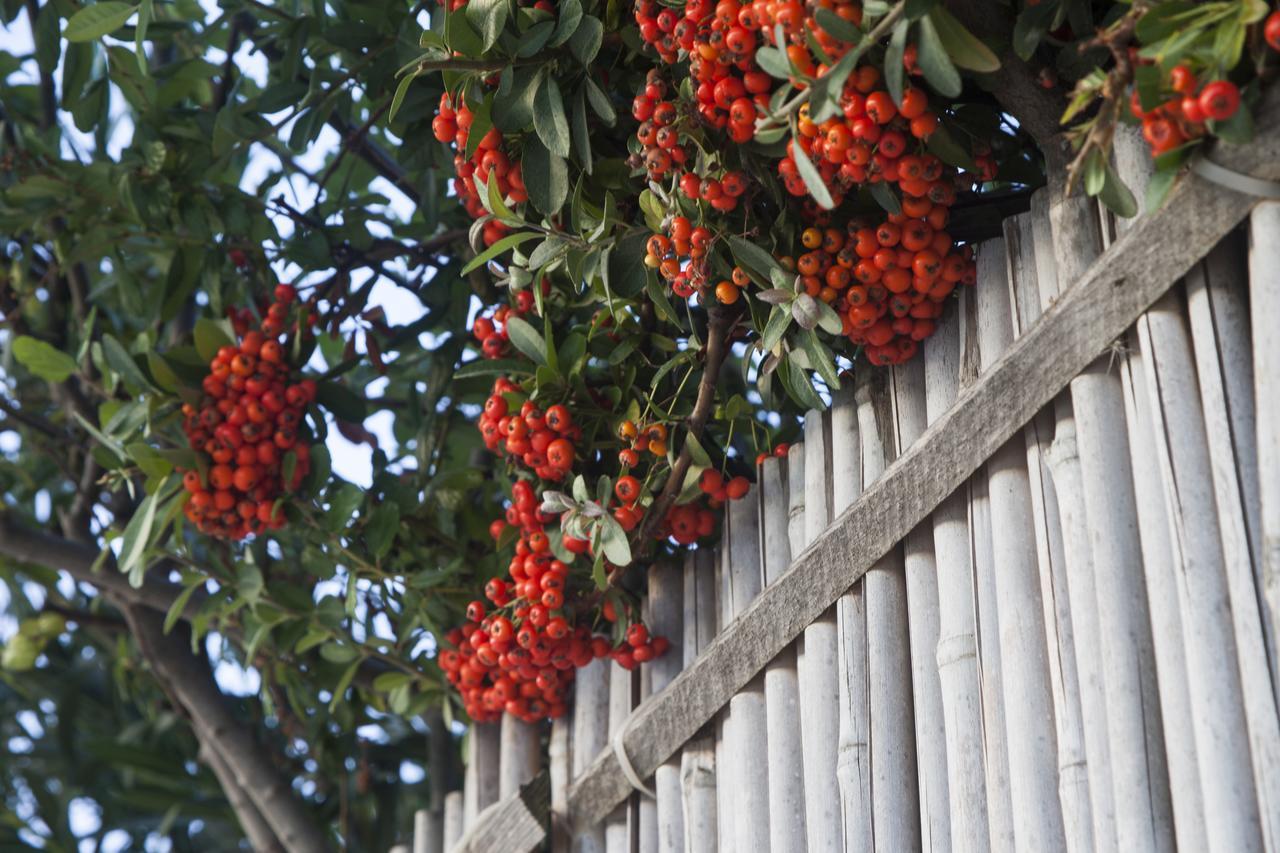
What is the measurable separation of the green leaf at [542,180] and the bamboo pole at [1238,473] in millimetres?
783

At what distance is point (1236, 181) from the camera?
4.89ft

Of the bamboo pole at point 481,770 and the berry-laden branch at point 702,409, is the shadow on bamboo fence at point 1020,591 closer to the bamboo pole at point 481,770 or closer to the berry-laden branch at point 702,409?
the berry-laden branch at point 702,409

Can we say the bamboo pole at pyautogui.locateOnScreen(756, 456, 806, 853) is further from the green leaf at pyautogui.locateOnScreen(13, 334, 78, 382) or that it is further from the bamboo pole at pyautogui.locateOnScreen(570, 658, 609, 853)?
the green leaf at pyautogui.locateOnScreen(13, 334, 78, 382)

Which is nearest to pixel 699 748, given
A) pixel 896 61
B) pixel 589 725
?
pixel 589 725

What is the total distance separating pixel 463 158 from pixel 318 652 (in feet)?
4.27

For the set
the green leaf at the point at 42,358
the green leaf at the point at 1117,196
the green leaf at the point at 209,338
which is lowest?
the green leaf at the point at 1117,196

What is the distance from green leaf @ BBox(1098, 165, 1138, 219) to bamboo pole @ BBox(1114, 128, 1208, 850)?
0.05 meters

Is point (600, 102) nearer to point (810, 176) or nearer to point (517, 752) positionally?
point (810, 176)

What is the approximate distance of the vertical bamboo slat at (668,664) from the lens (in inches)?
86.9

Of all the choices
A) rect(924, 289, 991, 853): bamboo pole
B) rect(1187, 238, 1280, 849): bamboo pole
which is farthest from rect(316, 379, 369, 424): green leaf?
rect(1187, 238, 1280, 849): bamboo pole

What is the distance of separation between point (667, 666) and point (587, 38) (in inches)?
36.5

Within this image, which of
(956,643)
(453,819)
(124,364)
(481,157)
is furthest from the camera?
(453,819)

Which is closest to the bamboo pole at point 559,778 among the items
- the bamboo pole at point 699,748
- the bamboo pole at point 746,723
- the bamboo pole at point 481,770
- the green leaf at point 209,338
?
the bamboo pole at point 481,770

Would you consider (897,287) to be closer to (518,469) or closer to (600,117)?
(600,117)
